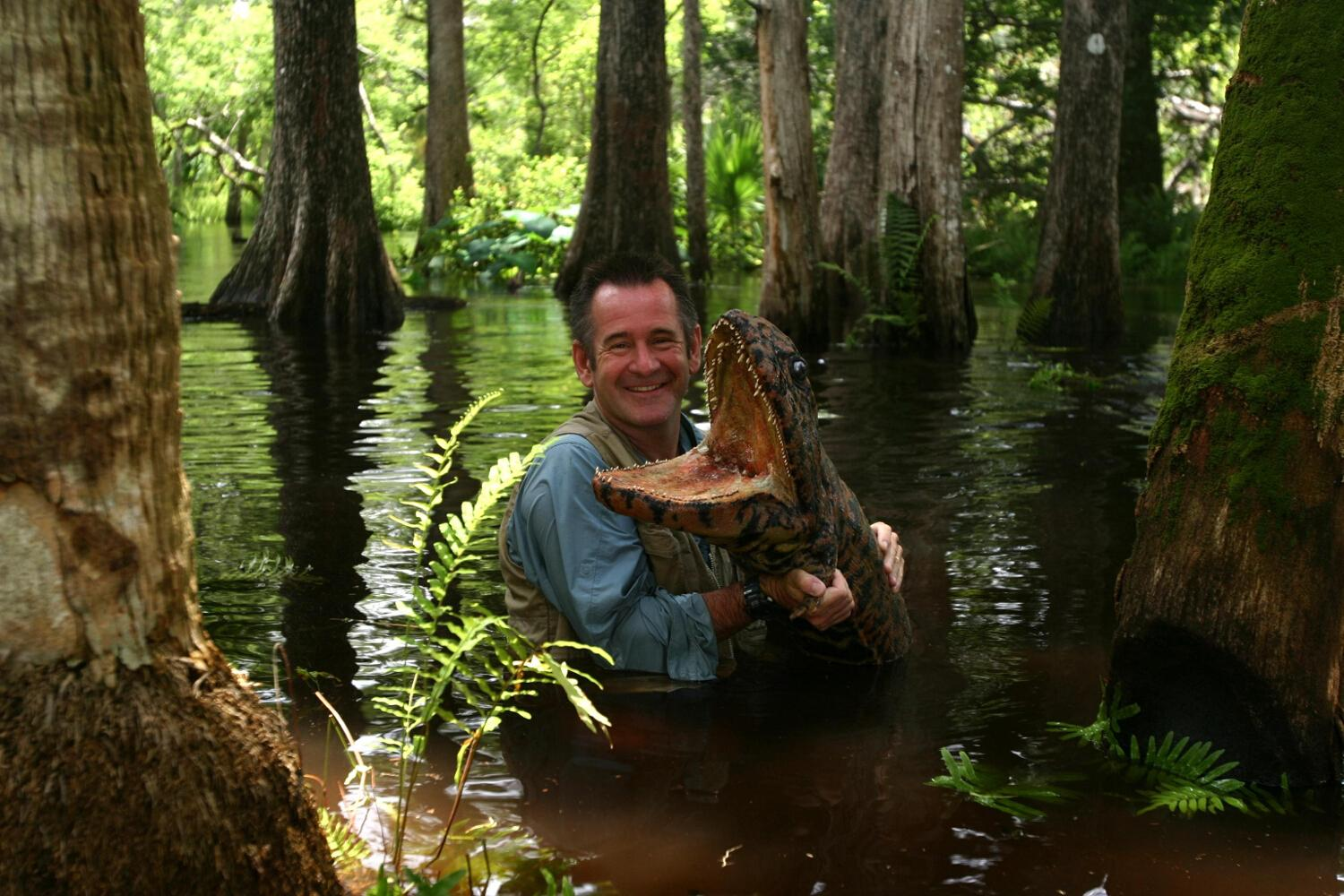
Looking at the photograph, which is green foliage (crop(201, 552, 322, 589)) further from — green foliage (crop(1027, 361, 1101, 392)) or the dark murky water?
green foliage (crop(1027, 361, 1101, 392))

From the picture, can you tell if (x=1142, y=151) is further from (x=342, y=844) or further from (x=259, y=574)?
(x=342, y=844)

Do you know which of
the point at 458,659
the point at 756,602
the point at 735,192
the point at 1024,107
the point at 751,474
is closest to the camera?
the point at 458,659

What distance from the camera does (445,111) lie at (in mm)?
27953

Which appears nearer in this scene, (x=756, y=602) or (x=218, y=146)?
(x=756, y=602)

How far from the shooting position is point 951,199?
14117mm

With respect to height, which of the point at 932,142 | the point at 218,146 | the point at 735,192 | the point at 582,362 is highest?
the point at 218,146

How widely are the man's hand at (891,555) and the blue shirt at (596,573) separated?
0.74 metres

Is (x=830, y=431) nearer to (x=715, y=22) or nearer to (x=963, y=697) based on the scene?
(x=963, y=697)

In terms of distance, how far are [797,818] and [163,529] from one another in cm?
209

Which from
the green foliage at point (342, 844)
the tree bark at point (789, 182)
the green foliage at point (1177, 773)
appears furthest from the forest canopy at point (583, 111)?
the green foliage at point (1177, 773)

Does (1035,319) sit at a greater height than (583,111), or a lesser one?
lesser

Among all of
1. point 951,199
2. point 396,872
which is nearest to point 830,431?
point 951,199

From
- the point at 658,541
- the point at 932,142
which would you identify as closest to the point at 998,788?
the point at 658,541

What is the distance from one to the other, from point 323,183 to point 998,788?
41.8 feet
